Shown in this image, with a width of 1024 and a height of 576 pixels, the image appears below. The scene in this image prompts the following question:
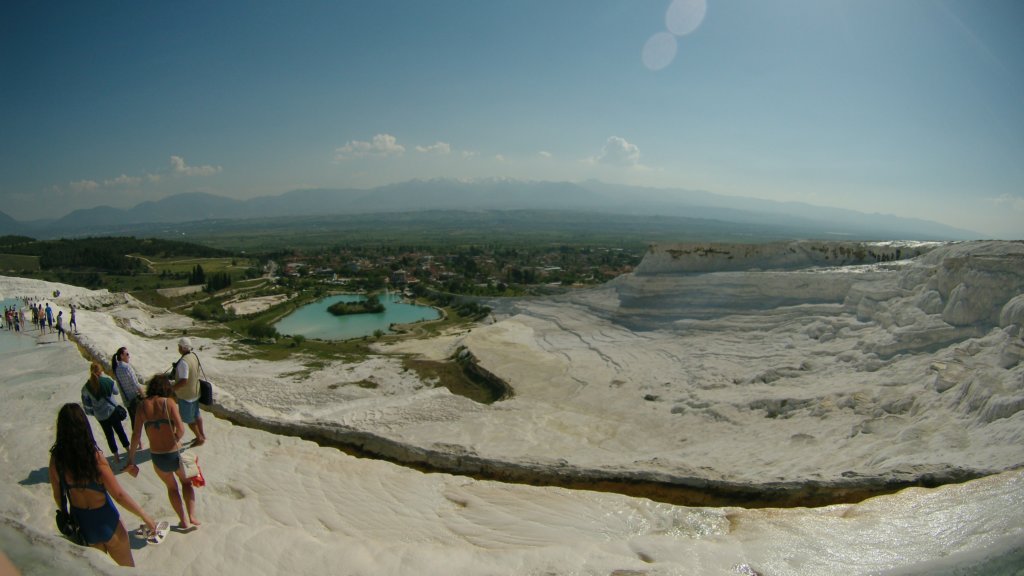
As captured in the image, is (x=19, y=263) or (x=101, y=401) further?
(x=19, y=263)

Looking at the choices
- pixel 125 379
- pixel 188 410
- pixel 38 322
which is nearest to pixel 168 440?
pixel 188 410

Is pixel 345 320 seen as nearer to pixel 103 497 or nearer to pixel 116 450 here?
pixel 116 450

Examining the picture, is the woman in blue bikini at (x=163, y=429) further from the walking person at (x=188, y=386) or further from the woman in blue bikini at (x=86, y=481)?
the walking person at (x=188, y=386)

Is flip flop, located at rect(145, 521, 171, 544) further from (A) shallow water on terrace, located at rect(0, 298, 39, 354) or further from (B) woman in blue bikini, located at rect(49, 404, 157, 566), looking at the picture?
(A) shallow water on terrace, located at rect(0, 298, 39, 354)

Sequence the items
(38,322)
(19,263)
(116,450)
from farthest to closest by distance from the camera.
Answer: (19,263) → (38,322) → (116,450)

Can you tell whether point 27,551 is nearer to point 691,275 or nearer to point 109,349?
point 109,349
